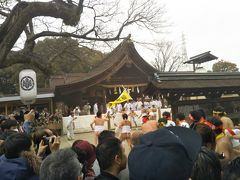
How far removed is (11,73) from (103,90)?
9679 mm

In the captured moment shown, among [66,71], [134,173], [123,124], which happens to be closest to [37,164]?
[134,173]

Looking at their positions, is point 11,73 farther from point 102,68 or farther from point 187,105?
point 187,105

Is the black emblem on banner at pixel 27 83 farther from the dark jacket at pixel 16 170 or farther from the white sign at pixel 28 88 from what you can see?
the dark jacket at pixel 16 170

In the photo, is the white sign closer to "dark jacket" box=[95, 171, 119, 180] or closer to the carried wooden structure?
"dark jacket" box=[95, 171, 119, 180]

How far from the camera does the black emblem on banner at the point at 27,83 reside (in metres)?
9.61

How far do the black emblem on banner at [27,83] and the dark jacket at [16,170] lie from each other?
6964 millimetres

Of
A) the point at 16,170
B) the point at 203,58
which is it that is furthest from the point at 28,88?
the point at 203,58

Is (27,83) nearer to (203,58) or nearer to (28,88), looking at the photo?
(28,88)

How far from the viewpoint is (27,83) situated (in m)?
9.72

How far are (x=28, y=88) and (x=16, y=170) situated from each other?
23.5ft

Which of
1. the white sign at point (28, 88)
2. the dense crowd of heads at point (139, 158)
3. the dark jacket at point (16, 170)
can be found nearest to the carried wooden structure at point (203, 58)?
the white sign at point (28, 88)

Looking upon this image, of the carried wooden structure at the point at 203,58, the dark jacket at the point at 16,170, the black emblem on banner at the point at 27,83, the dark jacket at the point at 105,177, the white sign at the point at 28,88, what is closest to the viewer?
the dark jacket at the point at 105,177

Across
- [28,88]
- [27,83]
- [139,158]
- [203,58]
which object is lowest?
[139,158]

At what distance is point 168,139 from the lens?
1.53 metres
